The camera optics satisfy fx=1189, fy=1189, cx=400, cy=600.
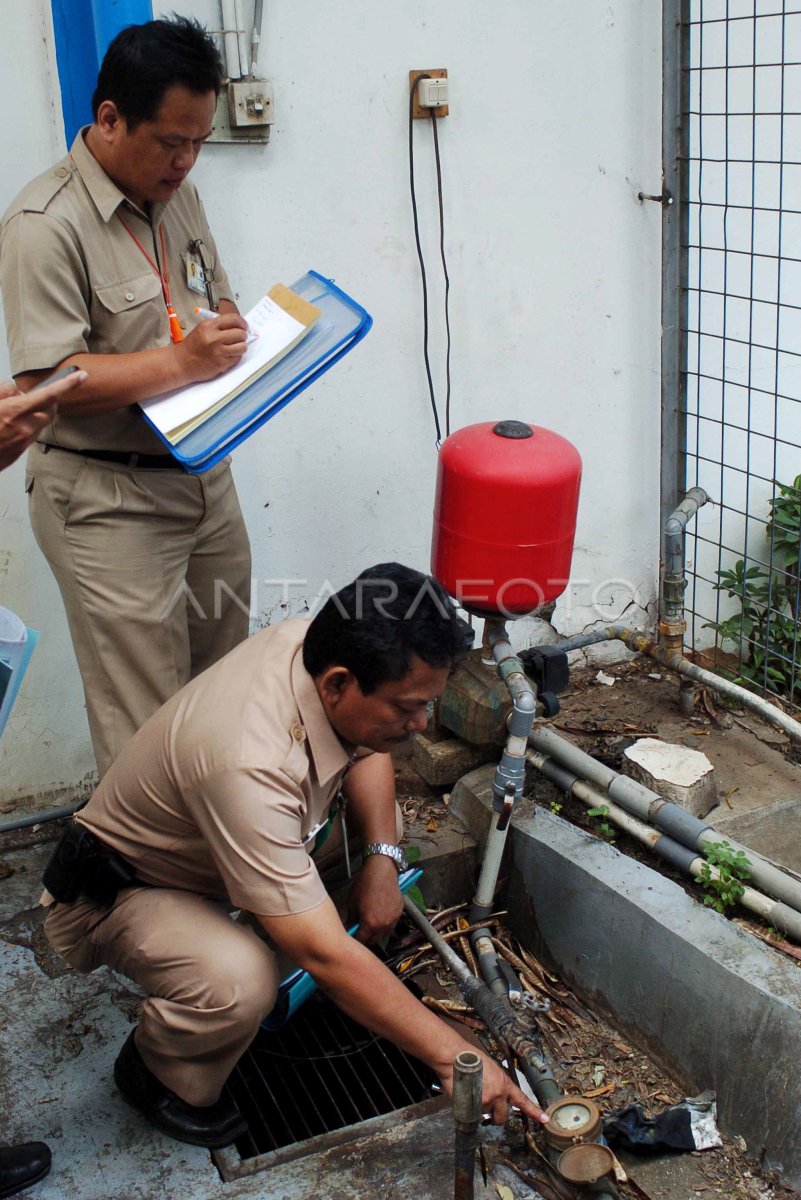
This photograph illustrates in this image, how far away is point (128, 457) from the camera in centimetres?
308

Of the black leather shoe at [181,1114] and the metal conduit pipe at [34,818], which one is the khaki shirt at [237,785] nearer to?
the black leather shoe at [181,1114]

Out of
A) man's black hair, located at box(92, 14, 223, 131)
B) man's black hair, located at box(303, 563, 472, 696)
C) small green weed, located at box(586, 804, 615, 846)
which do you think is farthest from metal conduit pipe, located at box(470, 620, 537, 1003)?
man's black hair, located at box(92, 14, 223, 131)

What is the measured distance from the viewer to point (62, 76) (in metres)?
3.27

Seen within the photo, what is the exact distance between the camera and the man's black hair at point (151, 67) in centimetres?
271

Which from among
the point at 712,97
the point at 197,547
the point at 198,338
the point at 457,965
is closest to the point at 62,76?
the point at 198,338

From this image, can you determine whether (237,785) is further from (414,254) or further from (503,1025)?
(414,254)

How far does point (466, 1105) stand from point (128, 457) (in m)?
1.79

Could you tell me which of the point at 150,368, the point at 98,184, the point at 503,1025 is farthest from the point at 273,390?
the point at 503,1025

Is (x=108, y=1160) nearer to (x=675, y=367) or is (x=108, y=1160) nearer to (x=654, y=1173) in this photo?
(x=654, y=1173)

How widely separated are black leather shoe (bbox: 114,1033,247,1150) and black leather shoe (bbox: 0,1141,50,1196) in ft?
0.77

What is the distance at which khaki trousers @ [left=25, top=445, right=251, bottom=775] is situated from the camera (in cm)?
305

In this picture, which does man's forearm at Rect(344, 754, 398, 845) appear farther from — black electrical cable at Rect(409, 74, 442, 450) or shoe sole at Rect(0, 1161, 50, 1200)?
black electrical cable at Rect(409, 74, 442, 450)

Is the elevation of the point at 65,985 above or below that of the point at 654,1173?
above

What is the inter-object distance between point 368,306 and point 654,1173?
269 cm
